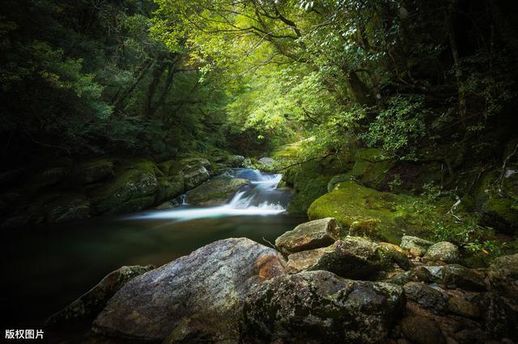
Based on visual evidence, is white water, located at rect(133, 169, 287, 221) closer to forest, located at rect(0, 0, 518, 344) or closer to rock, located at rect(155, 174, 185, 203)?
forest, located at rect(0, 0, 518, 344)

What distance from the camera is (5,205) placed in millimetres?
12031

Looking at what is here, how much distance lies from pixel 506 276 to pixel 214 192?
1287cm

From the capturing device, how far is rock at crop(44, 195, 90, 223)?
12.2 m

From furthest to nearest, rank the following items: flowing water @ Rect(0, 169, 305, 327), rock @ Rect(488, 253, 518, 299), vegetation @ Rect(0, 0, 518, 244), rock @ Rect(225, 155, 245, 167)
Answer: rock @ Rect(225, 155, 245, 167)
flowing water @ Rect(0, 169, 305, 327)
vegetation @ Rect(0, 0, 518, 244)
rock @ Rect(488, 253, 518, 299)

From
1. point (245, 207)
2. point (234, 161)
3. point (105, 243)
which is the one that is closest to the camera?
point (105, 243)

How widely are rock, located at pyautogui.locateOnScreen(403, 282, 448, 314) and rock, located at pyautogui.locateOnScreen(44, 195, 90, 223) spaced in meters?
13.0

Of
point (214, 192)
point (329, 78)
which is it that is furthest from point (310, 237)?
point (214, 192)

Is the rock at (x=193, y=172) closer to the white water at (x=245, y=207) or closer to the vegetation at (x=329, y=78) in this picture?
the white water at (x=245, y=207)

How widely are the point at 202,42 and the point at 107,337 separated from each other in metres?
7.80

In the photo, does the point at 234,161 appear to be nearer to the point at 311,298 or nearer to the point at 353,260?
the point at 353,260

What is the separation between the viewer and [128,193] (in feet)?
45.0

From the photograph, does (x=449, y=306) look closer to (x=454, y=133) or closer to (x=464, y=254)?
(x=464, y=254)

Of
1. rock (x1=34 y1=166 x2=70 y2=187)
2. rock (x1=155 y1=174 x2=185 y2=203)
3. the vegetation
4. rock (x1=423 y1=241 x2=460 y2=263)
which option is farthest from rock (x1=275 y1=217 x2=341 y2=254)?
rock (x1=34 y1=166 x2=70 y2=187)

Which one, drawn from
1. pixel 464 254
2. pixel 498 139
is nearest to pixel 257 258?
pixel 464 254
